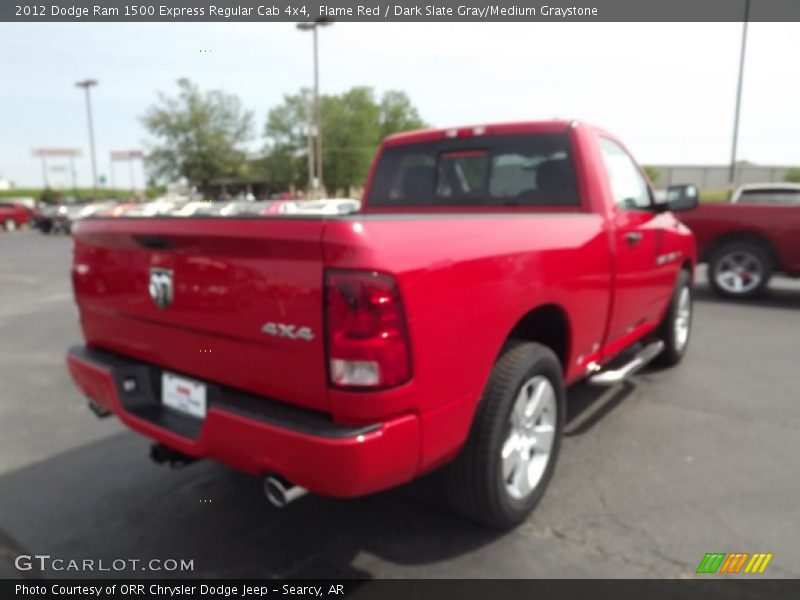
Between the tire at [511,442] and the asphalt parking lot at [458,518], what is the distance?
19cm

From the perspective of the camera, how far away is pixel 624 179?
13.1 ft

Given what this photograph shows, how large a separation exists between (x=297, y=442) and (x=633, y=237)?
256 centimetres

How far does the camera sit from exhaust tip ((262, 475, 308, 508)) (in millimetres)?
2080

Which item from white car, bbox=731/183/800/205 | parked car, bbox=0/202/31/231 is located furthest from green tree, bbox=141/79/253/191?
white car, bbox=731/183/800/205

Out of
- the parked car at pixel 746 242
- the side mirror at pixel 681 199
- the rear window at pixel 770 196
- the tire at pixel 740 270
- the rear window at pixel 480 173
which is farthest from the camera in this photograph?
the rear window at pixel 770 196

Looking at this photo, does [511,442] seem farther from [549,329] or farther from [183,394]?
[183,394]

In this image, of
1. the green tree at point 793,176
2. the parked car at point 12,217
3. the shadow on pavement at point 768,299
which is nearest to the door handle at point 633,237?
the shadow on pavement at point 768,299

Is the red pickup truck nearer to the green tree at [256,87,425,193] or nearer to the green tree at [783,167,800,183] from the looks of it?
the green tree at [256,87,425,193]

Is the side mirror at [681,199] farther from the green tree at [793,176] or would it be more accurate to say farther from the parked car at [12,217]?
the green tree at [793,176]

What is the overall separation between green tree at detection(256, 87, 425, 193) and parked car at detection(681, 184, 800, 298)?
5467 centimetres

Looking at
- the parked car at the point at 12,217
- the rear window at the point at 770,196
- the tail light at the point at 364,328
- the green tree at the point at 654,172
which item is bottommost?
the parked car at the point at 12,217

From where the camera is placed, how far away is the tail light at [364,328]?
74.0 inches

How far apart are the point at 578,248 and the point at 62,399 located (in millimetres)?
4016

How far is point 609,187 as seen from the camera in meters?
3.58
